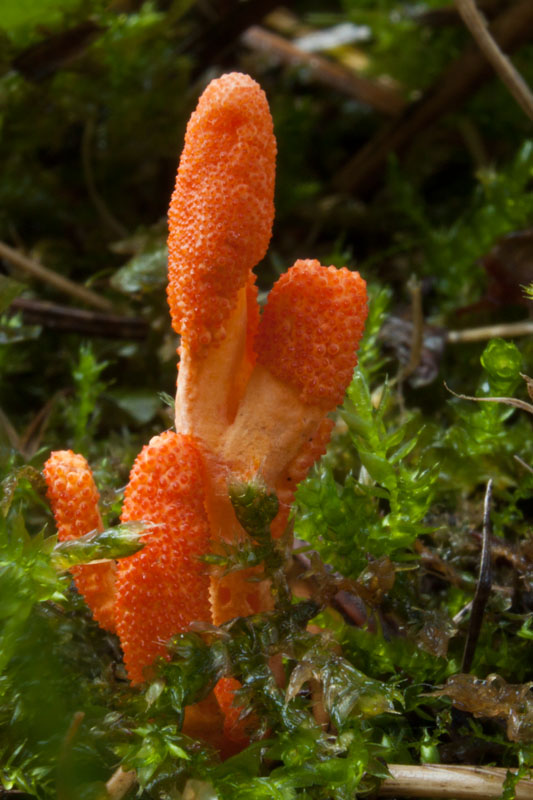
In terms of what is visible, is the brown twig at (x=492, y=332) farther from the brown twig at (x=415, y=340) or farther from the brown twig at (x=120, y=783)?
the brown twig at (x=120, y=783)

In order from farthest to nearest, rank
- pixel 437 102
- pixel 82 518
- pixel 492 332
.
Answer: pixel 437 102 < pixel 492 332 < pixel 82 518

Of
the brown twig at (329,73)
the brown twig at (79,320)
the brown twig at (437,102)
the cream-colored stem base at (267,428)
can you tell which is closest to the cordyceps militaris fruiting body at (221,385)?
the cream-colored stem base at (267,428)

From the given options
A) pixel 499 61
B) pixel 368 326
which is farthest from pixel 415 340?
pixel 499 61

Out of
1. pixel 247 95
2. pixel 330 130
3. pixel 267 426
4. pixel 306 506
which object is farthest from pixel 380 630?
pixel 330 130

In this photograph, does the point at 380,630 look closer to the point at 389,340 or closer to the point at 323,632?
the point at 323,632

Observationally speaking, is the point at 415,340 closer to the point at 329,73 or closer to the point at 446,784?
the point at 446,784
